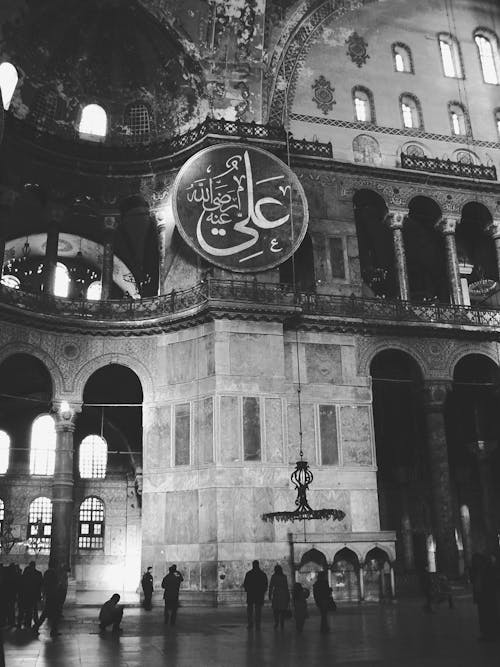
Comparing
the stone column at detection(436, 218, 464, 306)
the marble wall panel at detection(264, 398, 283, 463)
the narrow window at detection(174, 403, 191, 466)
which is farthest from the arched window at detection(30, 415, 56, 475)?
the stone column at detection(436, 218, 464, 306)

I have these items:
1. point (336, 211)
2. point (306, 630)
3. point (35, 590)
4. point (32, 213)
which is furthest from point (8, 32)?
point (306, 630)

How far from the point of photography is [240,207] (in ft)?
66.8

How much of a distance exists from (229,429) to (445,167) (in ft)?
37.4

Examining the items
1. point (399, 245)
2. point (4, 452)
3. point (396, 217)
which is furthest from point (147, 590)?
point (396, 217)

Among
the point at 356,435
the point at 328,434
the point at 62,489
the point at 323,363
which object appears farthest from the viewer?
the point at 323,363

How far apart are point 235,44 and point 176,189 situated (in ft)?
16.8

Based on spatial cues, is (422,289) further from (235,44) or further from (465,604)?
(465,604)

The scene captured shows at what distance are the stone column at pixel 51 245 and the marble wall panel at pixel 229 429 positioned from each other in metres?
6.17

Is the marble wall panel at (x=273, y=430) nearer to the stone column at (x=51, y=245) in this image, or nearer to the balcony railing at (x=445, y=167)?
the stone column at (x=51, y=245)

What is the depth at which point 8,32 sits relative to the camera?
2058cm

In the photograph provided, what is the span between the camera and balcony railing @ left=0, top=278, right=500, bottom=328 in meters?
19.3

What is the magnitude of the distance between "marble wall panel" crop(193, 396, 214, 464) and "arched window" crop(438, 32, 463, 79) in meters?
15.0

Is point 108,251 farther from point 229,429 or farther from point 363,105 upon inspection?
point 363,105

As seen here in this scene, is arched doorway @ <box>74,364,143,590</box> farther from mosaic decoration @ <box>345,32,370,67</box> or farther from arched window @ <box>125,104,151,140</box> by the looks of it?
mosaic decoration @ <box>345,32,370,67</box>
